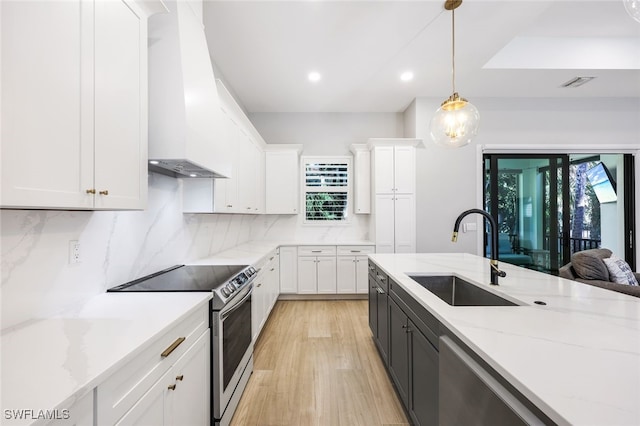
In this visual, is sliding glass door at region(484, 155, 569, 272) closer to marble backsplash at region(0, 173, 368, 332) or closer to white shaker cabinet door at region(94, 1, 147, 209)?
marble backsplash at region(0, 173, 368, 332)

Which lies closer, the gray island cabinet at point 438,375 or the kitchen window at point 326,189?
the gray island cabinet at point 438,375

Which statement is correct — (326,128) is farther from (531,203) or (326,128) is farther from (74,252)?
Result: (74,252)

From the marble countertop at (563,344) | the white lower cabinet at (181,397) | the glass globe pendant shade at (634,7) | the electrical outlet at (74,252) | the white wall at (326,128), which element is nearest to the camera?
the marble countertop at (563,344)

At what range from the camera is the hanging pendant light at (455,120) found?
7.54 feet

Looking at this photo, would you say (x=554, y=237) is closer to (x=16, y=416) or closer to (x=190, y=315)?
(x=190, y=315)

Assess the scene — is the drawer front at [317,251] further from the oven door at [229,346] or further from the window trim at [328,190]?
the oven door at [229,346]

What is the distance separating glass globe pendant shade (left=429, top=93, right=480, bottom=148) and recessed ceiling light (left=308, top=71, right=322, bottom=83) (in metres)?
1.71

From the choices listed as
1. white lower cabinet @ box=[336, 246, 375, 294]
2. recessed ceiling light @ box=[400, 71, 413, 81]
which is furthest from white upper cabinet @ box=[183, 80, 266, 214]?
recessed ceiling light @ box=[400, 71, 413, 81]

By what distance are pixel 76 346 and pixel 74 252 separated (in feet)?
2.16

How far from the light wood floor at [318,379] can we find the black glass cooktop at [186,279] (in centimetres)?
95

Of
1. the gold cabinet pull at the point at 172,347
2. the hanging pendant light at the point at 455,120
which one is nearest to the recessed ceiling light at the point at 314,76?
the hanging pendant light at the point at 455,120

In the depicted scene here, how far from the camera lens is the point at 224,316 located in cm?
165

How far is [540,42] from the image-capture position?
10.8ft

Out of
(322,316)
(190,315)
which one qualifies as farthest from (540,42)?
(190,315)
